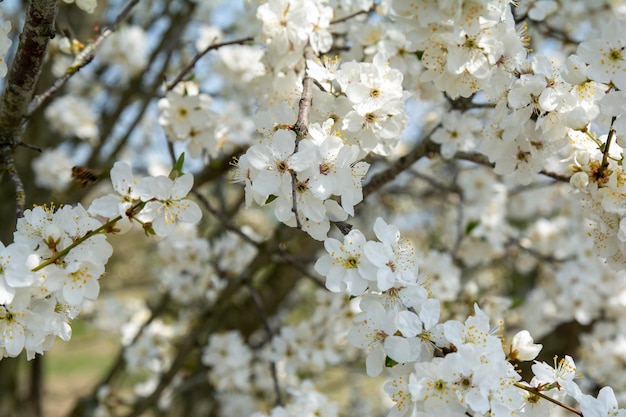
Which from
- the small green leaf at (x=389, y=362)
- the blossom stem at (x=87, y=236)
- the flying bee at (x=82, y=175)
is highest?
the blossom stem at (x=87, y=236)

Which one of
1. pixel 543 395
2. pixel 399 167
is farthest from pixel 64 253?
pixel 399 167

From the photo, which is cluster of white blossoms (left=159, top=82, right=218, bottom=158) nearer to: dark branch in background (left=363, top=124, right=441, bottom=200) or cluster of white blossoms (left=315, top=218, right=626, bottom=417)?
dark branch in background (left=363, top=124, right=441, bottom=200)

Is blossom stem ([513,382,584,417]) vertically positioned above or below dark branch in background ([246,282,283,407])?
above

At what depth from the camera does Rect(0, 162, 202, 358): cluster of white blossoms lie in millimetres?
1209

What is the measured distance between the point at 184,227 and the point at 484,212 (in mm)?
1618

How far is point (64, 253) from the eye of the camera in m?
1.27

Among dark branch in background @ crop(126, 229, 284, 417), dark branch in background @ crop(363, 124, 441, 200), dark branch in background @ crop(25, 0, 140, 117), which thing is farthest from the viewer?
dark branch in background @ crop(126, 229, 284, 417)

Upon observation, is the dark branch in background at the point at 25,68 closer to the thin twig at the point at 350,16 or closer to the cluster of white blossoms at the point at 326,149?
the cluster of white blossoms at the point at 326,149

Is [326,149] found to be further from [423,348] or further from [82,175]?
[82,175]

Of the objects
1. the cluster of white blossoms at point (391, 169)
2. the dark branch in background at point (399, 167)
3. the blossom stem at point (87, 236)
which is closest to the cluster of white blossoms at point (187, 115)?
the cluster of white blossoms at point (391, 169)

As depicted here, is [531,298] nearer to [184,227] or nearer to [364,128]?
[184,227]

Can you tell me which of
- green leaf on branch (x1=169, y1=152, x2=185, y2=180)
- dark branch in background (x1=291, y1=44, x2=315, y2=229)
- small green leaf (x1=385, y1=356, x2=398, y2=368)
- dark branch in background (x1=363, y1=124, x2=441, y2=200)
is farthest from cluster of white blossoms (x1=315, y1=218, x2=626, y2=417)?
dark branch in background (x1=363, y1=124, x2=441, y2=200)

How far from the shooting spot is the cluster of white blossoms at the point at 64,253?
1209 mm

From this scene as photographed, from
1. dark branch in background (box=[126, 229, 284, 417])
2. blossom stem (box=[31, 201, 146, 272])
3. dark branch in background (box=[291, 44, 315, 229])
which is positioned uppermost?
dark branch in background (box=[291, 44, 315, 229])
